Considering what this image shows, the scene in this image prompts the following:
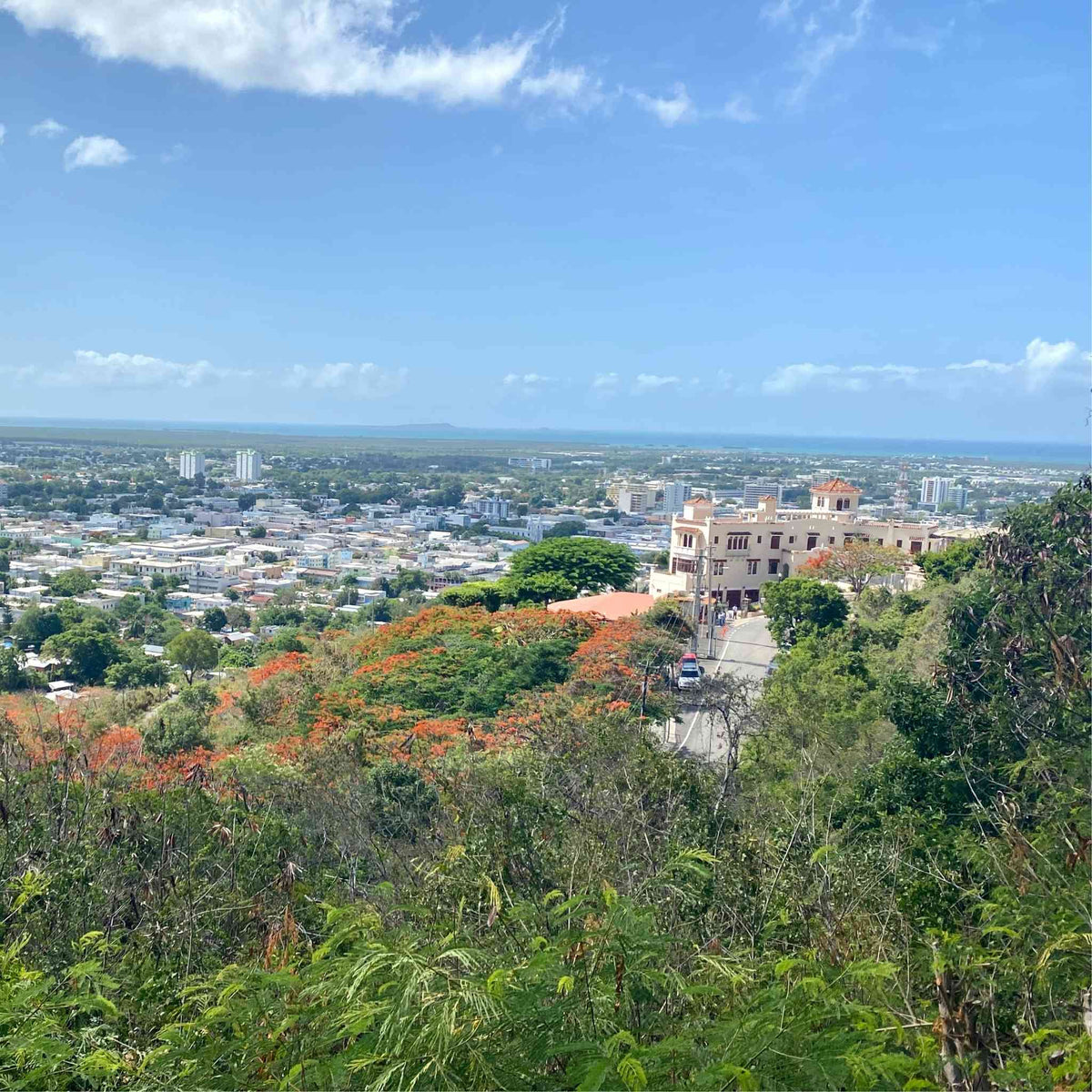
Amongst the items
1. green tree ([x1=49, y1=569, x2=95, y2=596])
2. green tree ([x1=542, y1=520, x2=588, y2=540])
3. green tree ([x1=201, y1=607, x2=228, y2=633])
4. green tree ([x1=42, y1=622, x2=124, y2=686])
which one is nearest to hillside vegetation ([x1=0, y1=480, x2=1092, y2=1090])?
green tree ([x1=42, y1=622, x2=124, y2=686])

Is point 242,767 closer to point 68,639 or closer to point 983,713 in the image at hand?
point 983,713

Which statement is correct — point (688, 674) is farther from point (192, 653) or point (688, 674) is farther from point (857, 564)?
point (192, 653)

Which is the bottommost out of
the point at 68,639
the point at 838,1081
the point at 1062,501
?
the point at 68,639

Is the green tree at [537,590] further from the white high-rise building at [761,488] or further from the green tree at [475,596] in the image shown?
the white high-rise building at [761,488]

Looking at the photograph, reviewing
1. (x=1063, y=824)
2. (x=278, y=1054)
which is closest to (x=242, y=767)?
(x=1063, y=824)

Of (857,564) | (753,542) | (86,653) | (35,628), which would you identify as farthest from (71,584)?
(857,564)

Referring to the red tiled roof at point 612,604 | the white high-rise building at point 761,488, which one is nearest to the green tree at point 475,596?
the red tiled roof at point 612,604

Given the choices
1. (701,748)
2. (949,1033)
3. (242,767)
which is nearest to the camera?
(949,1033)
